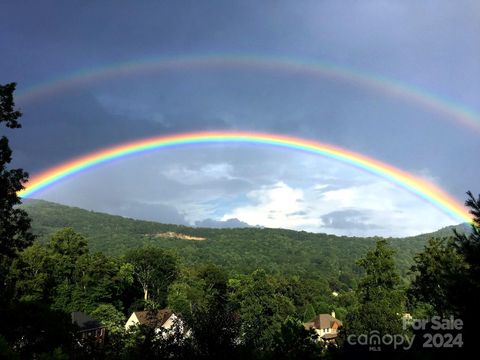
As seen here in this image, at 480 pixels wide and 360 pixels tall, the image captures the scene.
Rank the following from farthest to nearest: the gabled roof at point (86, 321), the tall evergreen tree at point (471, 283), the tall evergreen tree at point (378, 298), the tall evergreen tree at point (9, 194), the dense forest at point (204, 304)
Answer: the gabled roof at point (86, 321) → the tall evergreen tree at point (378, 298) → the tall evergreen tree at point (9, 194) → the dense forest at point (204, 304) → the tall evergreen tree at point (471, 283)

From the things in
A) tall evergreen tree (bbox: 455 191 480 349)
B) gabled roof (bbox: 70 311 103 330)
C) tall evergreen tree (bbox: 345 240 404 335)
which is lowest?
gabled roof (bbox: 70 311 103 330)

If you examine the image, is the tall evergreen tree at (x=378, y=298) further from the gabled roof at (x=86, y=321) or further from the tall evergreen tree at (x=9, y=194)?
the gabled roof at (x=86, y=321)

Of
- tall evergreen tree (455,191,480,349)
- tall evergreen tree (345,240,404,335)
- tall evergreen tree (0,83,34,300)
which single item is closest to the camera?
tall evergreen tree (455,191,480,349)

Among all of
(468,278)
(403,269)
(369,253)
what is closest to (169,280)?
(369,253)

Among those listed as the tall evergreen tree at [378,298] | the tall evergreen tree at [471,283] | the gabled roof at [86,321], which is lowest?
the gabled roof at [86,321]

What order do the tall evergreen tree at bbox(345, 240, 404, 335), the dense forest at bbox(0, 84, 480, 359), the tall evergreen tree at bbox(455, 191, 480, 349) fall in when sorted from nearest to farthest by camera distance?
the tall evergreen tree at bbox(455, 191, 480, 349), the dense forest at bbox(0, 84, 480, 359), the tall evergreen tree at bbox(345, 240, 404, 335)

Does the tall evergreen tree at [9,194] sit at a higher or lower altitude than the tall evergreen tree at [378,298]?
higher

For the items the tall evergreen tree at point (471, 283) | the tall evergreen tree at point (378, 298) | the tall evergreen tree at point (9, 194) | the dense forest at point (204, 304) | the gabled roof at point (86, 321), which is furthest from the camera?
the gabled roof at point (86, 321)

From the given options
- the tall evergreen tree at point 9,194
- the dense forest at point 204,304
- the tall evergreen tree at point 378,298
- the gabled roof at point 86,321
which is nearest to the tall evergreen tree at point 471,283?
the dense forest at point 204,304

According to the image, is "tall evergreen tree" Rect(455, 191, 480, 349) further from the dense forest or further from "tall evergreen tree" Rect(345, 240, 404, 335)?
"tall evergreen tree" Rect(345, 240, 404, 335)

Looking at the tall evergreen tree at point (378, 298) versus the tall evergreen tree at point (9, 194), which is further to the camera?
the tall evergreen tree at point (378, 298)

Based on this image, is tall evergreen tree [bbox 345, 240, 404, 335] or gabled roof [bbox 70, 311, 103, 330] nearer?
tall evergreen tree [bbox 345, 240, 404, 335]

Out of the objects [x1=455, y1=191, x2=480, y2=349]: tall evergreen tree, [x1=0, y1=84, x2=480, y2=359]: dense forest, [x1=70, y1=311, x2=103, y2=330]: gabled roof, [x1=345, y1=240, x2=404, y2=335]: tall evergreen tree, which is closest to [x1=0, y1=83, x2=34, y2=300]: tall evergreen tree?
[x1=0, y1=84, x2=480, y2=359]: dense forest
